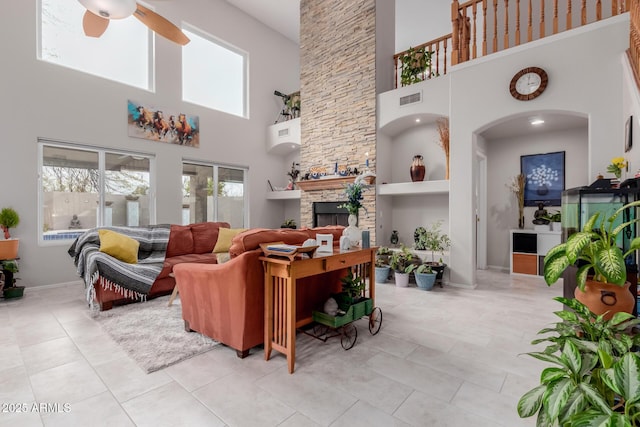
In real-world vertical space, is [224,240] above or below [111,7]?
below

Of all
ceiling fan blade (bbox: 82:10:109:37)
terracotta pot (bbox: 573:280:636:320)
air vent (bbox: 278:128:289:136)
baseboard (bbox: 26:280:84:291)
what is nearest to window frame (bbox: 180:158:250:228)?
air vent (bbox: 278:128:289:136)

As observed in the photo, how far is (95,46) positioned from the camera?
5.20 metres

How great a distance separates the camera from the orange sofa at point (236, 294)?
2309 millimetres

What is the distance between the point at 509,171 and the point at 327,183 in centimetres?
354

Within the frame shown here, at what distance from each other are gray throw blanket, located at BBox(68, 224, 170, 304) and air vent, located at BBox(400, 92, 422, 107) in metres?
4.76

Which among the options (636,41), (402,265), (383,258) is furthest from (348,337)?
(636,41)

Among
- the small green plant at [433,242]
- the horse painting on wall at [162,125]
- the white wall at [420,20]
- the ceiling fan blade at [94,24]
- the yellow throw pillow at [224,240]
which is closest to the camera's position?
the ceiling fan blade at [94,24]

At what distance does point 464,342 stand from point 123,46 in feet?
23.3

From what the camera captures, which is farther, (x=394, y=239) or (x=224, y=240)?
(x=394, y=239)

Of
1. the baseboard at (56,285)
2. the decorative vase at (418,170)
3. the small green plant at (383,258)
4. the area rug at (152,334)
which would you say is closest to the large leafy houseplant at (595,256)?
the area rug at (152,334)

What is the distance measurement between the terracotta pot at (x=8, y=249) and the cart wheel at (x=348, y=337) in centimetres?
448

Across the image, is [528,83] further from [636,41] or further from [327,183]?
[327,183]

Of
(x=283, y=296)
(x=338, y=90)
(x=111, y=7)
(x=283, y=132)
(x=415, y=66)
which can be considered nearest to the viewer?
(x=283, y=296)

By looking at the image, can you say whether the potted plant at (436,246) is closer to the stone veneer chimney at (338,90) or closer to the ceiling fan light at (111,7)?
the stone veneer chimney at (338,90)
